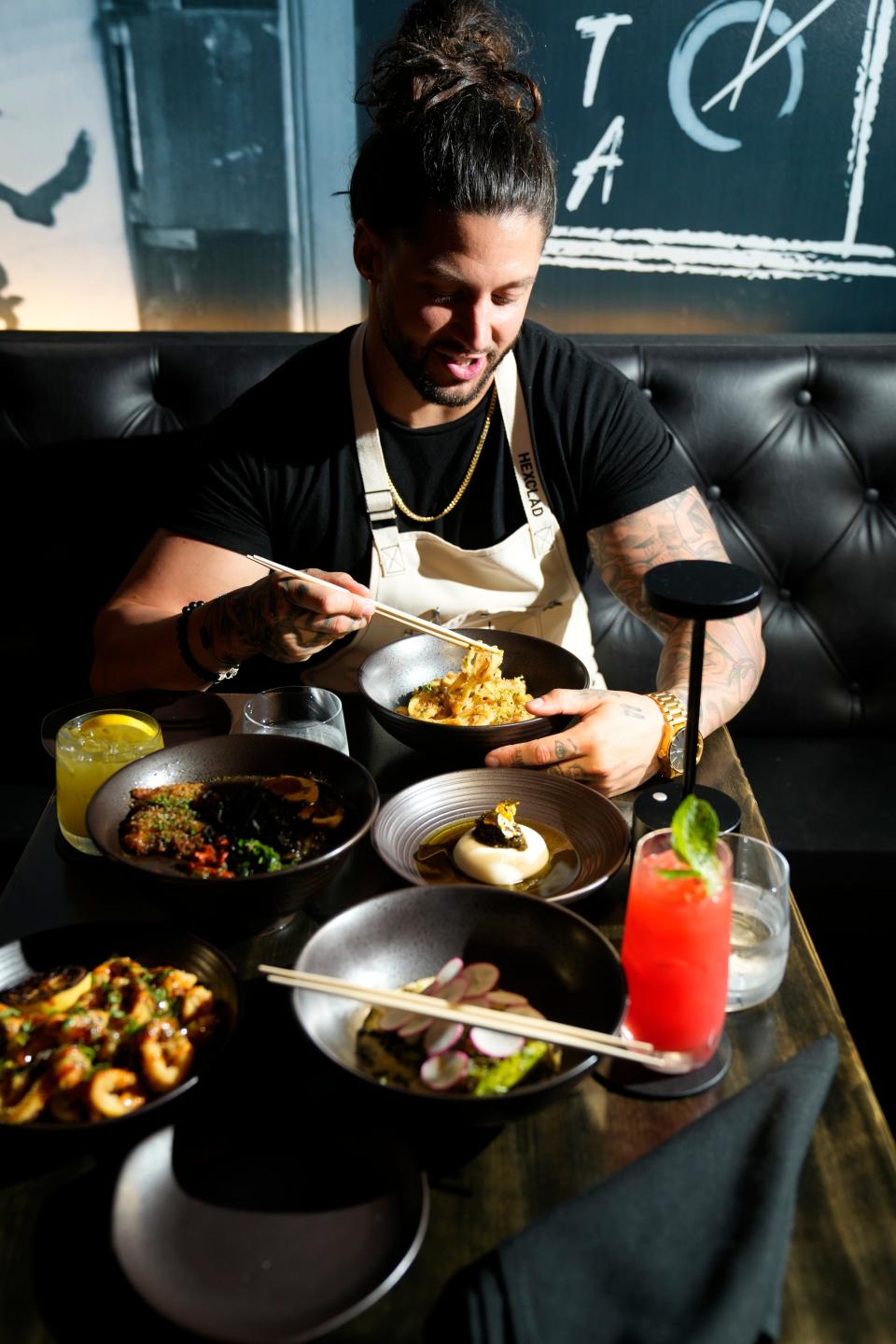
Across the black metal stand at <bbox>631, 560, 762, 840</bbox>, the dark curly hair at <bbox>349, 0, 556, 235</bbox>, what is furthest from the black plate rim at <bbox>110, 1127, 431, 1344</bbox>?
the dark curly hair at <bbox>349, 0, 556, 235</bbox>

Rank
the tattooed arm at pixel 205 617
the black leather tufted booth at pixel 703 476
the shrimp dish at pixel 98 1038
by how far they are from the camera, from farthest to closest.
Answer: the black leather tufted booth at pixel 703 476
the tattooed arm at pixel 205 617
the shrimp dish at pixel 98 1038

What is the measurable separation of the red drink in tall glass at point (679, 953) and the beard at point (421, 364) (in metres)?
1.19

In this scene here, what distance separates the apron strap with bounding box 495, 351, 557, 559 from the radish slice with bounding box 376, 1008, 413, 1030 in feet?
4.33

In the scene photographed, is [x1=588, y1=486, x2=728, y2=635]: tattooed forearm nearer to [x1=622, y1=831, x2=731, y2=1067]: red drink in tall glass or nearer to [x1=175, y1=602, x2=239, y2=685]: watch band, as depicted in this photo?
[x1=175, y1=602, x2=239, y2=685]: watch band

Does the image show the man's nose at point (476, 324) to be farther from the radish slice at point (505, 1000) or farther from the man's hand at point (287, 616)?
the radish slice at point (505, 1000)

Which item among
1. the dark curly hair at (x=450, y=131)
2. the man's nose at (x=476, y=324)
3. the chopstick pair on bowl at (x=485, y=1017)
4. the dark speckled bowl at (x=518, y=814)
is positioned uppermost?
the dark curly hair at (x=450, y=131)

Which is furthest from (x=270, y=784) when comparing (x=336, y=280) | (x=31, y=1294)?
(x=336, y=280)

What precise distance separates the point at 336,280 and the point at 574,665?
5.18 ft

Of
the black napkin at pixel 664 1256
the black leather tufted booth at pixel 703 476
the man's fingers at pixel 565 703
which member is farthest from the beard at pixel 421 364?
the black napkin at pixel 664 1256

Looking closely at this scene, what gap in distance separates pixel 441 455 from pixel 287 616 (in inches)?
25.3

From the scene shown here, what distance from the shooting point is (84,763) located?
145 cm

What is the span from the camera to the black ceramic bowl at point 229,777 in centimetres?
117

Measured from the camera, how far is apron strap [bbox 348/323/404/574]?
7.07 ft

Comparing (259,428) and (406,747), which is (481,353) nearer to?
(259,428)
